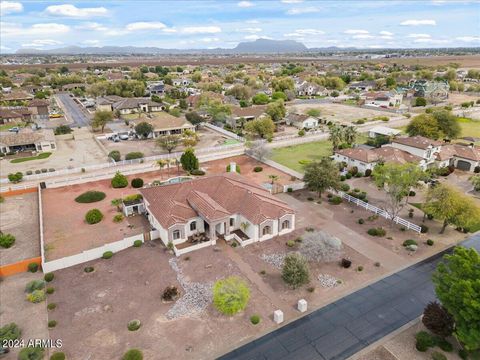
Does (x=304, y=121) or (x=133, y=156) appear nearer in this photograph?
(x=133, y=156)

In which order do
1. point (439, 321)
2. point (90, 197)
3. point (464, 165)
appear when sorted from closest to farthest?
point (439, 321), point (90, 197), point (464, 165)

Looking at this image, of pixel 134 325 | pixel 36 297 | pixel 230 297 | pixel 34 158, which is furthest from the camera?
pixel 34 158

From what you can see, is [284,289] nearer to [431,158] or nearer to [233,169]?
[233,169]

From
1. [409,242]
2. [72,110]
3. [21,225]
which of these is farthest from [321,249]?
[72,110]

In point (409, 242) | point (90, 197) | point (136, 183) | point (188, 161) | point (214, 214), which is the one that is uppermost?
point (214, 214)

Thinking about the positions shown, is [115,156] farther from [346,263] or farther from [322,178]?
[346,263]

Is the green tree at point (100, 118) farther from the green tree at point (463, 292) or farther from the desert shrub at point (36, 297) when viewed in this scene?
the green tree at point (463, 292)

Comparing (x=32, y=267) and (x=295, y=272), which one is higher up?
(x=295, y=272)
